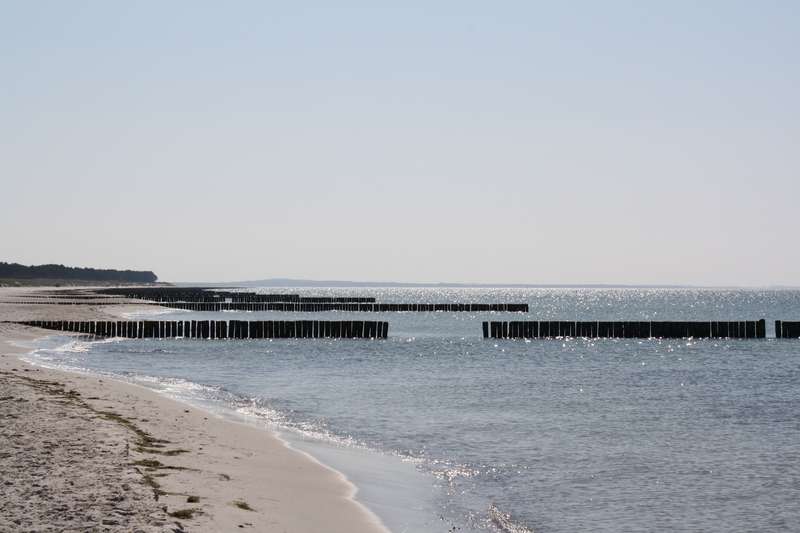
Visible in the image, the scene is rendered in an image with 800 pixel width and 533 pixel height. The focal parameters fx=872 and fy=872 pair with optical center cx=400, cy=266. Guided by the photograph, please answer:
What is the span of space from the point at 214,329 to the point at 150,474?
44.6 m

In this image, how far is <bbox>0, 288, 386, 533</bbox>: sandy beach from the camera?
9461mm

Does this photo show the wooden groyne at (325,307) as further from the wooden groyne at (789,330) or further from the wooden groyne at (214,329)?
the wooden groyne at (789,330)

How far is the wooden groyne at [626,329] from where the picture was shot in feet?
→ 194

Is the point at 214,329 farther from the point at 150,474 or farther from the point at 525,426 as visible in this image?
the point at 150,474

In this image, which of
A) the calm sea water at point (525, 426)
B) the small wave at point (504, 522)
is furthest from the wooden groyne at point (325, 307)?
the small wave at point (504, 522)

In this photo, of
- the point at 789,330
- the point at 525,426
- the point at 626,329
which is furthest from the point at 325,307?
the point at 525,426

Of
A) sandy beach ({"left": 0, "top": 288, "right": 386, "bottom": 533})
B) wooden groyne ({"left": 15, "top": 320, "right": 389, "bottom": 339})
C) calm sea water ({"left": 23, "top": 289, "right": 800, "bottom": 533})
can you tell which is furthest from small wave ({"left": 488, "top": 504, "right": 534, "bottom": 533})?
wooden groyne ({"left": 15, "top": 320, "right": 389, "bottom": 339})

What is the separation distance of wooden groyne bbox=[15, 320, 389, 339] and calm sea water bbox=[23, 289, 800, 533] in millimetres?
6541

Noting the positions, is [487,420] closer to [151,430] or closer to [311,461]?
[311,461]

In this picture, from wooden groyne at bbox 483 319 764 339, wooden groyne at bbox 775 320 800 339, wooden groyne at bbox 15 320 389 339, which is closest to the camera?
wooden groyne at bbox 15 320 389 339

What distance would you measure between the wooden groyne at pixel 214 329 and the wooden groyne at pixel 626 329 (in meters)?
9.60

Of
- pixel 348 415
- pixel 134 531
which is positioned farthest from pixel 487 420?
pixel 134 531

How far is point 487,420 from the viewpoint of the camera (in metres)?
22.5

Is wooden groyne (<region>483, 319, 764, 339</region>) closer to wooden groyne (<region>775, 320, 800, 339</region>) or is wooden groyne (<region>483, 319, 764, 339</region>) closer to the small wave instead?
wooden groyne (<region>775, 320, 800, 339</region>)
